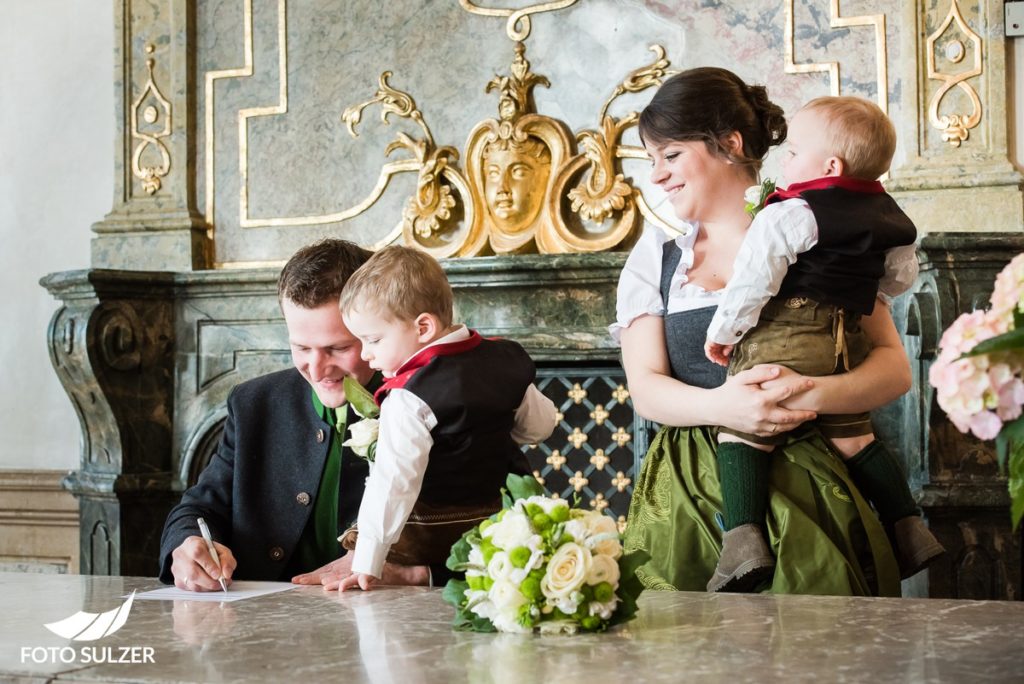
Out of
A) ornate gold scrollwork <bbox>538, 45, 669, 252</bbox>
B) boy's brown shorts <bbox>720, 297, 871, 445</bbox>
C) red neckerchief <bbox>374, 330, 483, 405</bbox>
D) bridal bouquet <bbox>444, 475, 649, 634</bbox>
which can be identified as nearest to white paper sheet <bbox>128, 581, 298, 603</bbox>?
red neckerchief <bbox>374, 330, 483, 405</bbox>

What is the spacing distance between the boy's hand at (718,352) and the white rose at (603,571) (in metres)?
0.88

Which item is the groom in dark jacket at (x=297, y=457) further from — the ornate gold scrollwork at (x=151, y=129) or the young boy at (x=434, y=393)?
the ornate gold scrollwork at (x=151, y=129)

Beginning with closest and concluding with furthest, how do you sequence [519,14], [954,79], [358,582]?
[358,582]
[954,79]
[519,14]

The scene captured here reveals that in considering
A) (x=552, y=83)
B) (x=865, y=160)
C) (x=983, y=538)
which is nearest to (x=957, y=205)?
(x=983, y=538)

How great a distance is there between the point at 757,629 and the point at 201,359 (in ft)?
11.5

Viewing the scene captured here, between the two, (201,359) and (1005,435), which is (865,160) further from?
(201,359)

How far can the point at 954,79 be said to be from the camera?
3.91 meters

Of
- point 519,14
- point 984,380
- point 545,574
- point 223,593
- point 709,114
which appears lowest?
point 223,593

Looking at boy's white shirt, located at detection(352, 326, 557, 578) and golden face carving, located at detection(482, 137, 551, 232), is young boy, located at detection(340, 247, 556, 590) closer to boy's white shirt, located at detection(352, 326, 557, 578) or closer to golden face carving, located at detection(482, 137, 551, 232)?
boy's white shirt, located at detection(352, 326, 557, 578)

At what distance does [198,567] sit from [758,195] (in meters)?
1.24

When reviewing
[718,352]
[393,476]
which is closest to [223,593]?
[393,476]

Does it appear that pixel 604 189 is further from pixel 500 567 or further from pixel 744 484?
pixel 500 567

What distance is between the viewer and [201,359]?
4.69 metres

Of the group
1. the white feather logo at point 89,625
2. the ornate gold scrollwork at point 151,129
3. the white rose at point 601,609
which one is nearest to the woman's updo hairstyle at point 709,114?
the white rose at point 601,609
